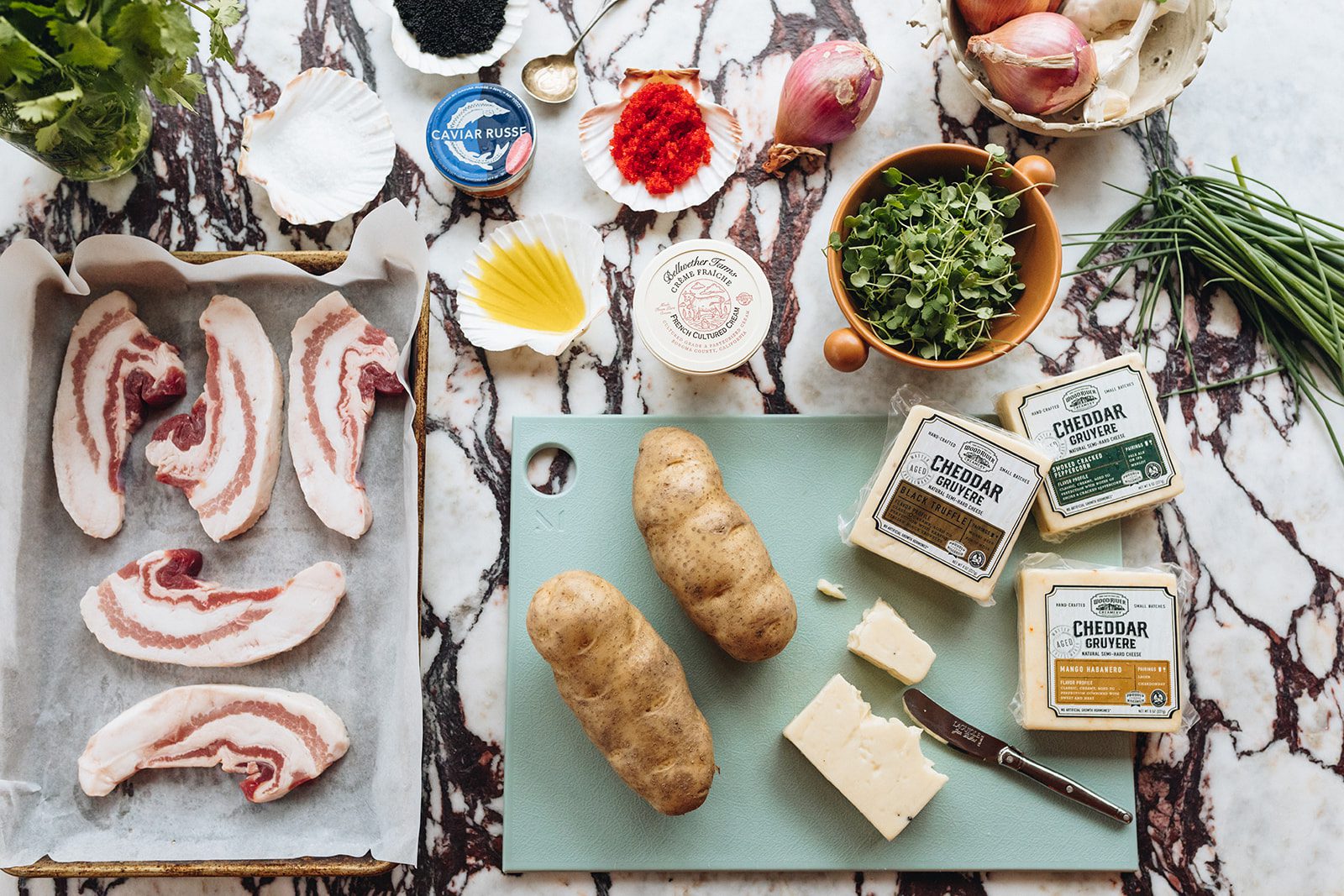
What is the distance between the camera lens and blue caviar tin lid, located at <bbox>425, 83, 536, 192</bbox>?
5.65 ft

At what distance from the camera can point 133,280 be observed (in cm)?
172

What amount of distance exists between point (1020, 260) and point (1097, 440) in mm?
354

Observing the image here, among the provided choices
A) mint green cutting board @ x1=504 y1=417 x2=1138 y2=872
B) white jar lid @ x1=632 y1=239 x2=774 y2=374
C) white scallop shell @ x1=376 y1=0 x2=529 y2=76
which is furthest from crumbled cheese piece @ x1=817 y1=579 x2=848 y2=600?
white scallop shell @ x1=376 y1=0 x2=529 y2=76

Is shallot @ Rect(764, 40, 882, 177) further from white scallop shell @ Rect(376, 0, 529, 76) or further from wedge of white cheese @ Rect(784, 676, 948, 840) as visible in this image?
wedge of white cheese @ Rect(784, 676, 948, 840)

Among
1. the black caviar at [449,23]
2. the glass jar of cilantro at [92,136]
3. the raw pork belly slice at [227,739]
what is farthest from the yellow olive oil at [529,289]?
the raw pork belly slice at [227,739]

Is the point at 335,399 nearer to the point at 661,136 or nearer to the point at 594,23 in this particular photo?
the point at 661,136

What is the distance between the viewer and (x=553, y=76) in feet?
5.94

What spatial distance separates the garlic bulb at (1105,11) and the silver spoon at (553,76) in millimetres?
870

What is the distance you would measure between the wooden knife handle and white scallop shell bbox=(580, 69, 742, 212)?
118cm

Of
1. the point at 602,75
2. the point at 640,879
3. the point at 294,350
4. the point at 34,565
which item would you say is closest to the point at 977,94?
the point at 602,75

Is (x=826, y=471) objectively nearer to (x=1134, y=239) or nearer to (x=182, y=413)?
(x=1134, y=239)

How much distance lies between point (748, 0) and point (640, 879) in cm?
171

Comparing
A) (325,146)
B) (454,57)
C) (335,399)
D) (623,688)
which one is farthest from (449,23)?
(623,688)

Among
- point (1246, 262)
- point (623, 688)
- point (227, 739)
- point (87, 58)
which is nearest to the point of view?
point (87, 58)
